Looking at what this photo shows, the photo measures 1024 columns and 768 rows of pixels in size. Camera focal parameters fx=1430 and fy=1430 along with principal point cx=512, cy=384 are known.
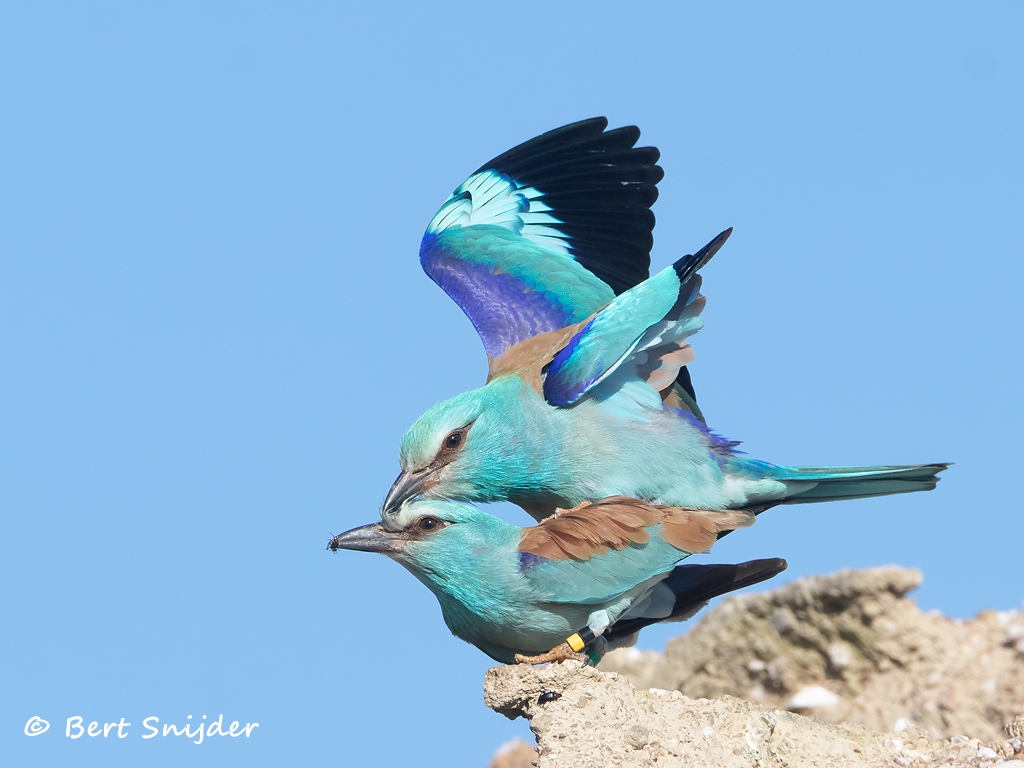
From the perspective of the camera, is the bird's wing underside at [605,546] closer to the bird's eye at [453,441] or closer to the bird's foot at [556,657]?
the bird's foot at [556,657]

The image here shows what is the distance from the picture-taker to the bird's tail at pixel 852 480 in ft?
23.8

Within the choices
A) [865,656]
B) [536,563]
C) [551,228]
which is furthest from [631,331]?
[865,656]

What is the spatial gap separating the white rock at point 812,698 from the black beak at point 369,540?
5536 millimetres

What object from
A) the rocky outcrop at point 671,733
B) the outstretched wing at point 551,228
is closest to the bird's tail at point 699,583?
the rocky outcrop at point 671,733

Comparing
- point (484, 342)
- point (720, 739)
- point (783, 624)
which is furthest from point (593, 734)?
point (783, 624)

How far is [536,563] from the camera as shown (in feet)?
21.8

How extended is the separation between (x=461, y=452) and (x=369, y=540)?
→ 639mm

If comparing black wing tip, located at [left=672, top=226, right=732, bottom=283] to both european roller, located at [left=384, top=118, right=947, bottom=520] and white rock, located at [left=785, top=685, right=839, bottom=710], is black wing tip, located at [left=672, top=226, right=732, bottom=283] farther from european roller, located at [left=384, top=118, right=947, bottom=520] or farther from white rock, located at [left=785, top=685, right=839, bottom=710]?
white rock, located at [left=785, top=685, right=839, bottom=710]

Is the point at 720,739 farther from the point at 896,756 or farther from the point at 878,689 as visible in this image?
the point at 878,689

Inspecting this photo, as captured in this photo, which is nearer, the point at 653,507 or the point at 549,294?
the point at 653,507

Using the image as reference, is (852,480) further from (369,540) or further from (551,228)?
(551,228)

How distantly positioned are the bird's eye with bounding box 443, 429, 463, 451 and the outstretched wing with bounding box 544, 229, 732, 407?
22.5 inches

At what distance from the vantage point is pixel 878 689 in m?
11.1

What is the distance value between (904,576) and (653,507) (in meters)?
4.60
